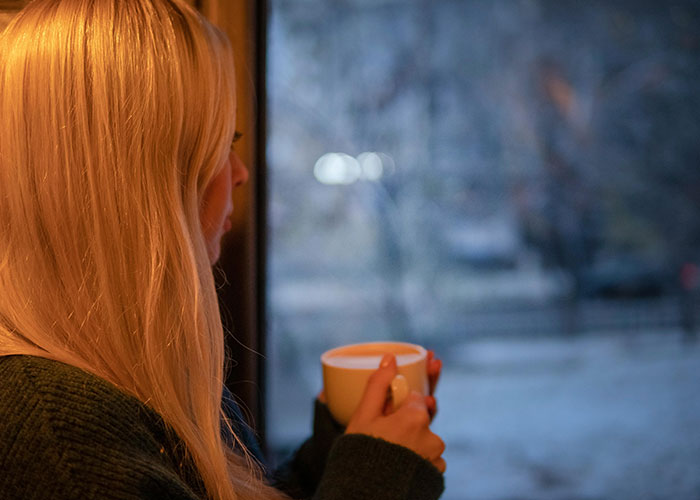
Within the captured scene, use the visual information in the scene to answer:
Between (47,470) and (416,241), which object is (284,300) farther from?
(47,470)

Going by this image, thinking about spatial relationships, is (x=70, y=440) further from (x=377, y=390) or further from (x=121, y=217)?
(x=377, y=390)

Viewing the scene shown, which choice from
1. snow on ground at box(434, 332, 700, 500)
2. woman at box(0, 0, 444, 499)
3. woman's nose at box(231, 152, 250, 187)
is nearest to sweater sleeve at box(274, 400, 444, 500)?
woman at box(0, 0, 444, 499)

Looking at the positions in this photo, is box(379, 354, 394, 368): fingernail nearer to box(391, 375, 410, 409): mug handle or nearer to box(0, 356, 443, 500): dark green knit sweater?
box(391, 375, 410, 409): mug handle

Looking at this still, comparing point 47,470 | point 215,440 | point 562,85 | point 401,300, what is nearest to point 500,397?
point 401,300

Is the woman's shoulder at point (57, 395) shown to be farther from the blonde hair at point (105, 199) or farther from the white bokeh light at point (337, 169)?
the white bokeh light at point (337, 169)

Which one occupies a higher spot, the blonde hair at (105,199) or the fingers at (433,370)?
the blonde hair at (105,199)

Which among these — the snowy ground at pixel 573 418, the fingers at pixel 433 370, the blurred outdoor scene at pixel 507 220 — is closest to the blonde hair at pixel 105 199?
the fingers at pixel 433 370

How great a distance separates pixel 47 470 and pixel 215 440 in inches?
6.9

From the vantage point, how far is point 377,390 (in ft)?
2.19

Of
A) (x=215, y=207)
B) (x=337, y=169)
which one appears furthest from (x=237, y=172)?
Answer: (x=337, y=169)

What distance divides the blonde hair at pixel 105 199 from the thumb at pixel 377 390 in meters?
0.17

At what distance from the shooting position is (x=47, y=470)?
0.47 metres

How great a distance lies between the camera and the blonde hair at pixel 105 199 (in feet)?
1.90

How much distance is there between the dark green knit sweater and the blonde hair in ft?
0.13
